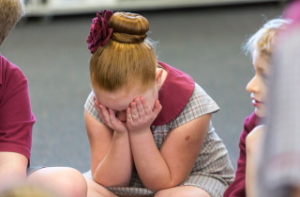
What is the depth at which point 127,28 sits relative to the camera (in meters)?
0.81

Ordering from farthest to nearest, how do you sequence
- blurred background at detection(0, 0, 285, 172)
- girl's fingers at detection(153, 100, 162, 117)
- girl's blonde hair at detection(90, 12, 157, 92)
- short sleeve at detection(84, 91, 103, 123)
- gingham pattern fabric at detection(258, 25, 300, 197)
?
blurred background at detection(0, 0, 285, 172) < short sleeve at detection(84, 91, 103, 123) < girl's fingers at detection(153, 100, 162, 117) < girl's blonde hair at detection(90, 12, 157, 92) < gingham pattern fabric at detection(258, 25, 300, 197)

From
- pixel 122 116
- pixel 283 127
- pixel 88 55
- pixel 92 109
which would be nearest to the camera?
pixel 283 127

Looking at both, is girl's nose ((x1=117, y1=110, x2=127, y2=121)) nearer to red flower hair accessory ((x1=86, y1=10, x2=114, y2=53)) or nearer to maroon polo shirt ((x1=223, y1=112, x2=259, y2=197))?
red flower hair accessory ((x1=86, y1=10, x2=114, y2=53))

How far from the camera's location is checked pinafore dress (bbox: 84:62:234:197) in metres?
0.96

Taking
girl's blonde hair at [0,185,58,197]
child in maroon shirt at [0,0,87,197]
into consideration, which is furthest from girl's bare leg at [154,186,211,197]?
girl's blonde hair at [0,185,58,197]

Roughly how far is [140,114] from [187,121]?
0.48ft

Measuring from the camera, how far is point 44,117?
1.88m

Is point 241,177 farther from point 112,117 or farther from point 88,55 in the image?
point 88,55

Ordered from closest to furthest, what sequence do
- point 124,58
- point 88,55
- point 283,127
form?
point 283,127, point 124,58, point 88,55

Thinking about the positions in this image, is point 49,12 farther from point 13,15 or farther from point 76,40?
point 13,15

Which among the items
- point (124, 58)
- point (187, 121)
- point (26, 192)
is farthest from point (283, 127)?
point (187, 121)

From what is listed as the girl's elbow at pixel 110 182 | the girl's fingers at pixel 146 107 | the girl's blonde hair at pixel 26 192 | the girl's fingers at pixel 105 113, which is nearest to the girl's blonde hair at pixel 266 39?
the girl's fingers at pixel 146 107

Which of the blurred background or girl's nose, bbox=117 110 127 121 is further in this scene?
the blurred background

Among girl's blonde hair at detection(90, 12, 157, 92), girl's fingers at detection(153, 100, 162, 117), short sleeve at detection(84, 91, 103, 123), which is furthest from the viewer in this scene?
short sleeve at detection(84, 91, 103, 123)
